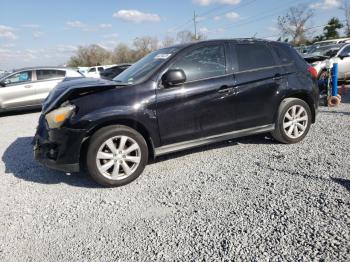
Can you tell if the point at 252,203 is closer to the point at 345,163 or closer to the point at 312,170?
the point at 312,170

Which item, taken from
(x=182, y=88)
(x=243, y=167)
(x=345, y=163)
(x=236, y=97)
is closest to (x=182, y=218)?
(x=243, y=167)

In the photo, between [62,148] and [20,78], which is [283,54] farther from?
[20,78]

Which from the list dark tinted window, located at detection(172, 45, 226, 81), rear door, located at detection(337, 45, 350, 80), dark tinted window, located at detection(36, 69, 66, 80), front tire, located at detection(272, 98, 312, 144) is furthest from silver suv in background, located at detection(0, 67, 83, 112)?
rear door, located at detection(337, 45, 350, 80)

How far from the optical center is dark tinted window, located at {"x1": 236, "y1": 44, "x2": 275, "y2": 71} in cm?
432

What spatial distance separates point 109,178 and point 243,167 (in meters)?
1.78

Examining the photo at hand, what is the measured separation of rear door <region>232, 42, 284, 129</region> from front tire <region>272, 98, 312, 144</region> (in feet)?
0.62

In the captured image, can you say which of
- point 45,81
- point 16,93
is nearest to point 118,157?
point 45,81

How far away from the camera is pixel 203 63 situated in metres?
4.08

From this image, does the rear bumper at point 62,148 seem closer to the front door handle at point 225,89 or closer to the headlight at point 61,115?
the headlight at point 61,115

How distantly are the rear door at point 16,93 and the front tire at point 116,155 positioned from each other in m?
7.31

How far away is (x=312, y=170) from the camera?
3650 mm

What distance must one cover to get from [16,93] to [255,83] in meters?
8.29

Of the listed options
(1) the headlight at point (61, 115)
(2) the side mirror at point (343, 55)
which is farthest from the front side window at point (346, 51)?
(1) the headlight at point (61, 115)

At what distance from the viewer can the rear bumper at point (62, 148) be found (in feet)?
11.3
